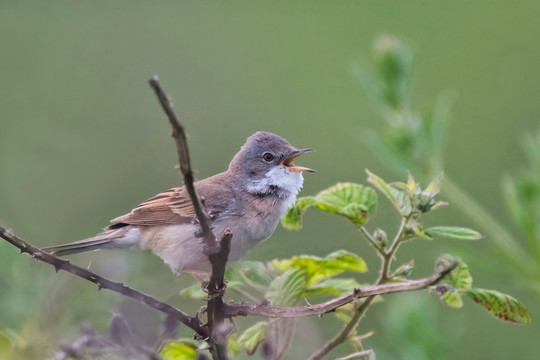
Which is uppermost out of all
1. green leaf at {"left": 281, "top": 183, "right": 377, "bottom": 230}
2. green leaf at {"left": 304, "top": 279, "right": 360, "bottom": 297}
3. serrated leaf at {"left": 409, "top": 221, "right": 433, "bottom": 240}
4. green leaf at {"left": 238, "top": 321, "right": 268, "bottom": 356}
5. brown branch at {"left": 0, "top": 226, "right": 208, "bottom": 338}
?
green leaf at {"left": 281, "top": 183, "right": 377, "bottom": 230}

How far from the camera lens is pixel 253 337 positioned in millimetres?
2096

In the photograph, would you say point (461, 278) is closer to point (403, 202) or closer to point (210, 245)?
point (403, 202)

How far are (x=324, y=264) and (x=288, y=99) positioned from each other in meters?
7.29

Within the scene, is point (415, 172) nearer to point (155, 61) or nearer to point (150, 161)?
point (150, 161)

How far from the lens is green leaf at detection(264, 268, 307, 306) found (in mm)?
Result: 2164

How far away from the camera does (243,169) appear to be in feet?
12.3

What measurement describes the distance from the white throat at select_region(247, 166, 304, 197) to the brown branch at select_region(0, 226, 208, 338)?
165cm

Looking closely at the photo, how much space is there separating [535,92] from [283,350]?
547 cm

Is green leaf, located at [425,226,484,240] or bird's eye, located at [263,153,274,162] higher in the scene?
bird's eye, located at [263,153,274,162]

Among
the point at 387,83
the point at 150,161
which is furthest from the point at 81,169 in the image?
the point at 387,83

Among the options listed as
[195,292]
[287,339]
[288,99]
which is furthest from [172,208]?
[288,99]

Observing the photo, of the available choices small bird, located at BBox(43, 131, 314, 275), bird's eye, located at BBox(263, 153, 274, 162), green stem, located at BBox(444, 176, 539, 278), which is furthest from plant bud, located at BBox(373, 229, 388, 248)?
bird's eye, located at BBox(263, 153, 274, 162)

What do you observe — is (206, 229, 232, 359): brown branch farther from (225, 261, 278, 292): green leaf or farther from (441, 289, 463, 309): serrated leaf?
(441, 289, 463, 309): serrated leaf

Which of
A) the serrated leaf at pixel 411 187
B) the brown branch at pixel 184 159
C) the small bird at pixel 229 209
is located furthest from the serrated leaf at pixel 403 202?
the small bird at pixel 229 209
